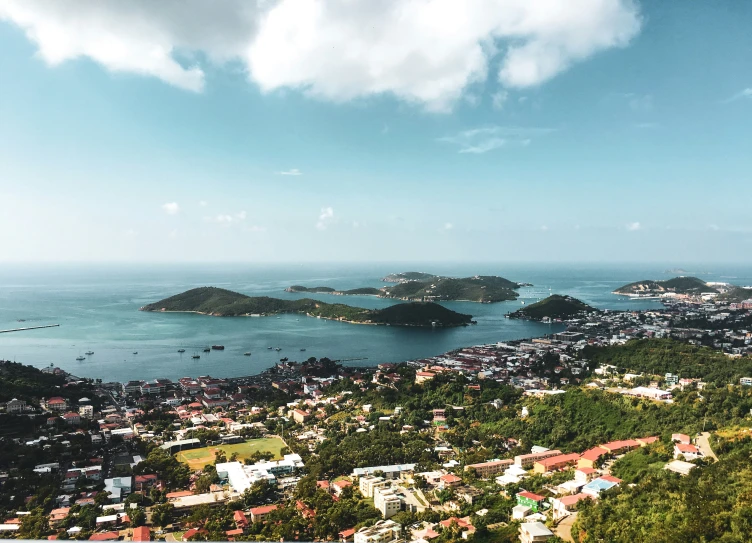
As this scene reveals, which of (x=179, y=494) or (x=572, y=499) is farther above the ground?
(x=572, y=499)

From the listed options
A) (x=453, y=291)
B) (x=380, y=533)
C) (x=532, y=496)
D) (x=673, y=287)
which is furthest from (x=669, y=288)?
(x=380, y=533)

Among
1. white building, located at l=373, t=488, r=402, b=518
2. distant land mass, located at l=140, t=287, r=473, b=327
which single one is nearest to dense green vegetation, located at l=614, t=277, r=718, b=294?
distant land mass, located at l=140, t=287, r=473, b=327

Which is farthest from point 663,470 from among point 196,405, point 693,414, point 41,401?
point 41,401

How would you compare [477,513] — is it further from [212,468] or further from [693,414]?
[693,414]

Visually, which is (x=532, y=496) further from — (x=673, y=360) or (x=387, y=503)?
(x=673, y=360)

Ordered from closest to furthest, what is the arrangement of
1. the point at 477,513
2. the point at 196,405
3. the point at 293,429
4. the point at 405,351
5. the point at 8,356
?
the point at 477,513
the point at 293,429
the point at 196,405
the point at 8,356
the point at 405,351

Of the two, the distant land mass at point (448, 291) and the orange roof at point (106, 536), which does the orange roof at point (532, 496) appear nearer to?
the orange roof at point (106, 536)
